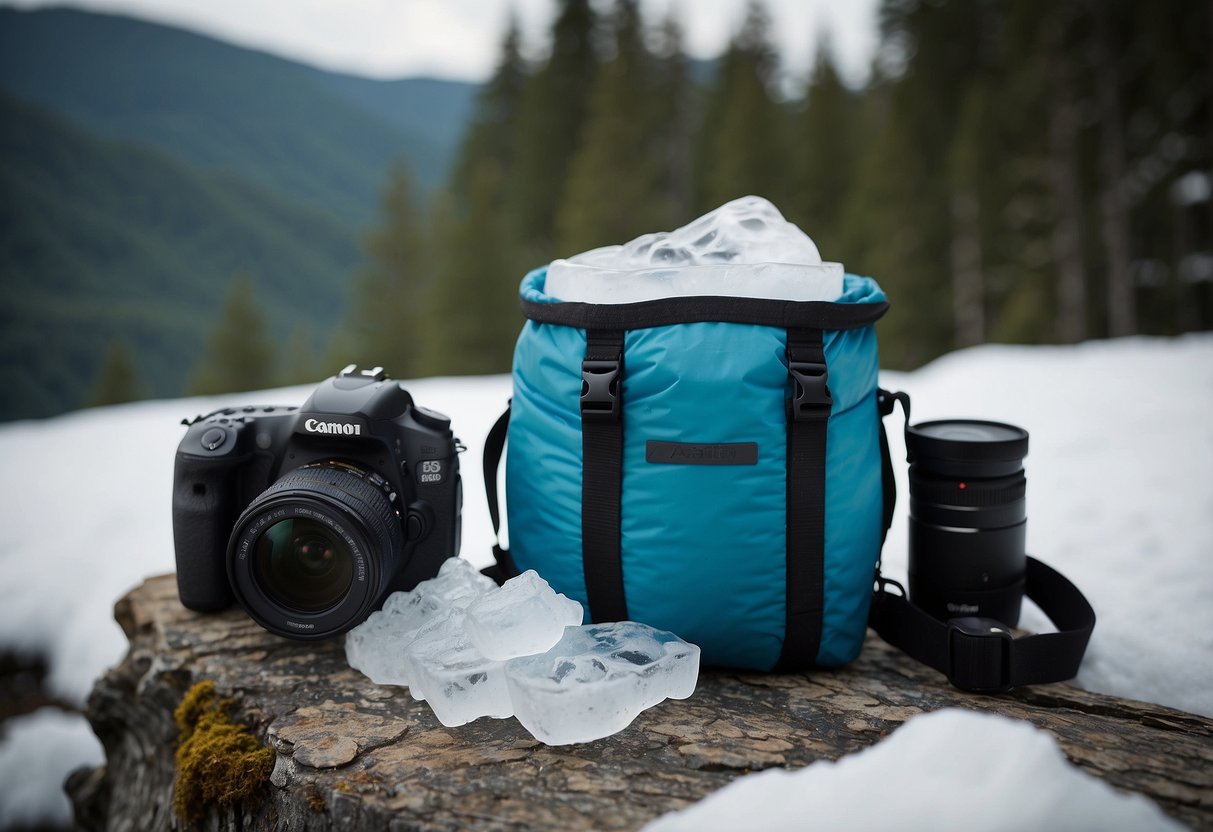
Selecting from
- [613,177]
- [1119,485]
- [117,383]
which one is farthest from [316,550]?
[117,383]

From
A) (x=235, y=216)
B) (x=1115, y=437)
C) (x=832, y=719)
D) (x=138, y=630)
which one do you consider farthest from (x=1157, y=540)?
(x=235, y=216)

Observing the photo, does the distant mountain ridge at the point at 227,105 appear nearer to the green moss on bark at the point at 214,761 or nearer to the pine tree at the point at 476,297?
the pine tree at the point at 476,297

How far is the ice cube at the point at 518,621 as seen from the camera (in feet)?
5.21

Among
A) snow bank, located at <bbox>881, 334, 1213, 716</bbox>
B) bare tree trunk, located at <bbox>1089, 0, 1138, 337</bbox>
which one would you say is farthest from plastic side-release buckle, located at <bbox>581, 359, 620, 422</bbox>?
bare tree trunk, located at <bbox>1089, 0, 1138, 337</bbox>

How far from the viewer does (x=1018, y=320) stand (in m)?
13.2

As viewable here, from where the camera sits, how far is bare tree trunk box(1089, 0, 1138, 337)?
13.5 metres

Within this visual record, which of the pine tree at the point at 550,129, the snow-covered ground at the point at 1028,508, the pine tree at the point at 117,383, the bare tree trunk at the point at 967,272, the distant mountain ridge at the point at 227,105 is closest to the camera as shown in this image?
the snow-covered ground at the point at 1028,508

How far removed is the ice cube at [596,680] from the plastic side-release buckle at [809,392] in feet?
1.77

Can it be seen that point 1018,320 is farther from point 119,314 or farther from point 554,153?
point 119,314

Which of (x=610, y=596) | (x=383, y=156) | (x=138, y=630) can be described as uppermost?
(x=383, y=156)

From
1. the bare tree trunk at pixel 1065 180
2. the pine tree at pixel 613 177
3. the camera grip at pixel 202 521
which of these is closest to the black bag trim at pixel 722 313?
the camera grip at pixel 202 521

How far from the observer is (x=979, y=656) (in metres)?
1.83

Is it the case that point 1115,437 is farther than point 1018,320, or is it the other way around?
point 1018,320

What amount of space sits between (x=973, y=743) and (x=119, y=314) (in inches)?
2786
